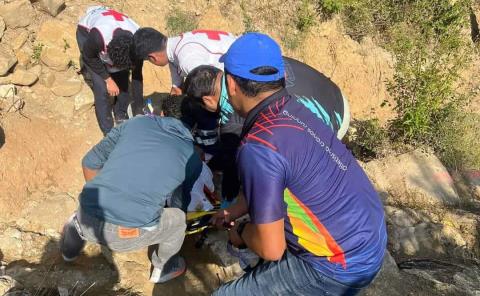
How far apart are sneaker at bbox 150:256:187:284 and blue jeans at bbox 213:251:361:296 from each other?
3.46 ft

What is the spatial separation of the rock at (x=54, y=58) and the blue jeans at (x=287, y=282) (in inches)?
147

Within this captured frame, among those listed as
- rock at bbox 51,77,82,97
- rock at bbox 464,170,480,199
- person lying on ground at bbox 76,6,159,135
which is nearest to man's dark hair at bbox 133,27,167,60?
person lying on ground at bbox 76,6,159,135

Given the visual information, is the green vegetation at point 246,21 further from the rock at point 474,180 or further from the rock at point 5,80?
the rock at point 474,180

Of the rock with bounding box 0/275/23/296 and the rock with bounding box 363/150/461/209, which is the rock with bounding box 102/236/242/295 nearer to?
the rock with bounding box 0/275/23/296

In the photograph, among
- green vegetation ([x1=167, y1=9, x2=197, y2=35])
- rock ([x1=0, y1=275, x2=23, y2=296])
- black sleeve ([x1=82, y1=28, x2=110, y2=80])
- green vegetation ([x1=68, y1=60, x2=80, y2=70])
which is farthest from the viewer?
green vegetation ([x1=167, y1=9, x2=197, y2=35])

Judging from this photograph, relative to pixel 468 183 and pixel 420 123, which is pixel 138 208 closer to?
pixel 420 123

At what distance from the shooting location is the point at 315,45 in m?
6.37

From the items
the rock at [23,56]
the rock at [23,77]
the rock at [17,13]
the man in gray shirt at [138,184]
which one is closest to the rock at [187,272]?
the man in gray shirt at [138,184]

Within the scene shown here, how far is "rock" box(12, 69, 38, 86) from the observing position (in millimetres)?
4643

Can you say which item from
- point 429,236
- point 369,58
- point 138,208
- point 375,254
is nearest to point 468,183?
point 429,236

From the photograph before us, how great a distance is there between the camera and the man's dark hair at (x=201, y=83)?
2.88 m

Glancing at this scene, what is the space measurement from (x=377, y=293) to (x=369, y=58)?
162 inches

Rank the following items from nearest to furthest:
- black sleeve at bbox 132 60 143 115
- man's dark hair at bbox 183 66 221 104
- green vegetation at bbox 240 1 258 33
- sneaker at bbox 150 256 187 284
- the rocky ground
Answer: man's dark hair at bbox 183 66 221 104 → sneaker at bbox 150 256 187 284 → the rocky ground → black sleeve at bbox 132 60 143 115 → green vegetation at bbox 240 1 258 33

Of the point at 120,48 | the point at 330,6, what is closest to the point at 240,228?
the point at 120,48
